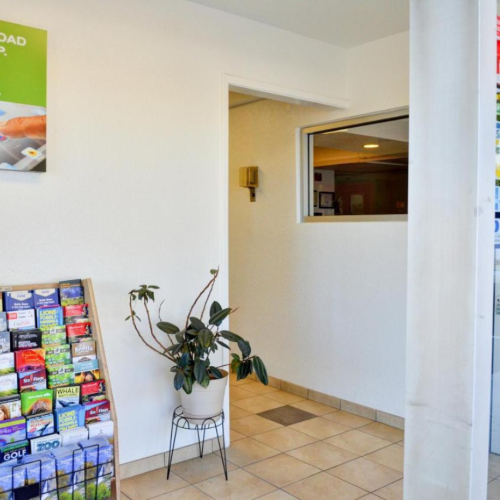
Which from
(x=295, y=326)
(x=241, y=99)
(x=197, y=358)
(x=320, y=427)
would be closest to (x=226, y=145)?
(x=197, y=358)

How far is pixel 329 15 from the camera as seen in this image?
3361 mm

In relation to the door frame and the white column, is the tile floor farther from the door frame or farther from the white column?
the white column

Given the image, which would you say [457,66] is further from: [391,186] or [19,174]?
[391,186]

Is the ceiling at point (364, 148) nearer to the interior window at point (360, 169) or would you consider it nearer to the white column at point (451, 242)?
the interior window at point (360, 169)

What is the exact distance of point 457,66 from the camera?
61.8 inches

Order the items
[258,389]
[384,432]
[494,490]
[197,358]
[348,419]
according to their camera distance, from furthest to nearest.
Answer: [258,389]
[348,419]
[384,432]
[197,358]
[494,490]

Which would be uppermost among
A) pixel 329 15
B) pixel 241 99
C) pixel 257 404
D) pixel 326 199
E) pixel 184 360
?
pixel 329 15

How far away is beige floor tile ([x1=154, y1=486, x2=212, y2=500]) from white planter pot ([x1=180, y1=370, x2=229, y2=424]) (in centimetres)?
35

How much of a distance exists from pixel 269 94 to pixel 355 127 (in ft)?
2.73

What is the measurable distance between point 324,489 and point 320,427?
93 cm

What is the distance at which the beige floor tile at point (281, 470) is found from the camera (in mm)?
3047

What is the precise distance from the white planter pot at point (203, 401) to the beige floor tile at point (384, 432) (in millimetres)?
1264

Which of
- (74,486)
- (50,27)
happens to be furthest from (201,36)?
(74,486)

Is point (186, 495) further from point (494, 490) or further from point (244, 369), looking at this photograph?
point (494, 490)
